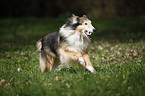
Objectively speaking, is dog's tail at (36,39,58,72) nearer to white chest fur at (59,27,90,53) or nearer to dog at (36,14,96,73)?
dog at (36,14,96,73)

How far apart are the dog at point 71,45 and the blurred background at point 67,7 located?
33.7ft

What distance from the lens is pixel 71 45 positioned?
3.73m

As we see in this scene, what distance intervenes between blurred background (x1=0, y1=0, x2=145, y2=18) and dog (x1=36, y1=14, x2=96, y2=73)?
33.7 ft

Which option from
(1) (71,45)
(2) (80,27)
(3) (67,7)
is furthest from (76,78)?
(3) (67,7)

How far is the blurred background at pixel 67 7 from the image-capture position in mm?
13797

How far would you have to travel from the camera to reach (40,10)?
15.7 m

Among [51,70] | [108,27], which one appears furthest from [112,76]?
[108,27]

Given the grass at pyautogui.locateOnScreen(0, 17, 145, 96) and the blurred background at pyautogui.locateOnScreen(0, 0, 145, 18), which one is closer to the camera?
the grass at pyautogui.locateOnScreen(0, 17, 145, 96)

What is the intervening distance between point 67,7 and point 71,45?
39.0 ft

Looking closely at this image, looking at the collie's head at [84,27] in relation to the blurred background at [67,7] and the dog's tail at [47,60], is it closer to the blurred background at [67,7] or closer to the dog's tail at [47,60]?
the dog's tail at [47,60]

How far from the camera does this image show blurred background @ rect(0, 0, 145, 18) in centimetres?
1380

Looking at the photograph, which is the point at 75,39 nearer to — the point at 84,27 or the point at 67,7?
the point at 84,27

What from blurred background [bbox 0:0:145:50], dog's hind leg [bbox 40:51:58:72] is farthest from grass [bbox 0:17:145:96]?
blurred background [bbox 0:0:145:50]

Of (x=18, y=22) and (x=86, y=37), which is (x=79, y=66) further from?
(x=18, y=22)
